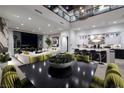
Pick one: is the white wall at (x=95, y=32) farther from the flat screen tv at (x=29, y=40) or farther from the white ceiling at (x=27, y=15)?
the flat screen tv at (x=29, y=40)

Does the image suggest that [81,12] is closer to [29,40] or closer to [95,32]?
[95,32]

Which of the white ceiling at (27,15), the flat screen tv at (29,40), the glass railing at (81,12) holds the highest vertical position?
the glass railing at (81,12)

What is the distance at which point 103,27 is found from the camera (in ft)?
27.0

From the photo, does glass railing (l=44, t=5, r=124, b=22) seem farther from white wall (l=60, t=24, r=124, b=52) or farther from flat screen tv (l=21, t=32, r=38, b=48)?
flat screen tv (l=21, t=32, r=38, b=48)

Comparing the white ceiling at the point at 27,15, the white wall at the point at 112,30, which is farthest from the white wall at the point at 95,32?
the white ceiling at the point at 27,15

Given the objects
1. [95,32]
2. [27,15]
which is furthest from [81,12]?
[27,15]

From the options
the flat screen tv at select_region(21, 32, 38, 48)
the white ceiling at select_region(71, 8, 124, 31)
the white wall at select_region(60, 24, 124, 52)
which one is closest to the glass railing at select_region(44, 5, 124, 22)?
the white ceiling at select_region(71, 8, 124, 31)

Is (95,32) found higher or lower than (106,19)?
lower

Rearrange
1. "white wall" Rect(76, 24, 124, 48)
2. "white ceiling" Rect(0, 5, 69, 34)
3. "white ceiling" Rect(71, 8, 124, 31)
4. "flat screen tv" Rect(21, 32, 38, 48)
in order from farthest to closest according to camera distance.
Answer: "flat screen tv" Rect(21, 32, 38, 48) → "white wall" Rect(76, 24, 124, 48) → "white ceiling" Rect(71, 8, 124, 31) → "white ceiling" Rect(0, 5, 69, 34)

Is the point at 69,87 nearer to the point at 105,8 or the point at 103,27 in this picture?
the point at 105,8

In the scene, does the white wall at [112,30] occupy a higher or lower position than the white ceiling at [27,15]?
lower
